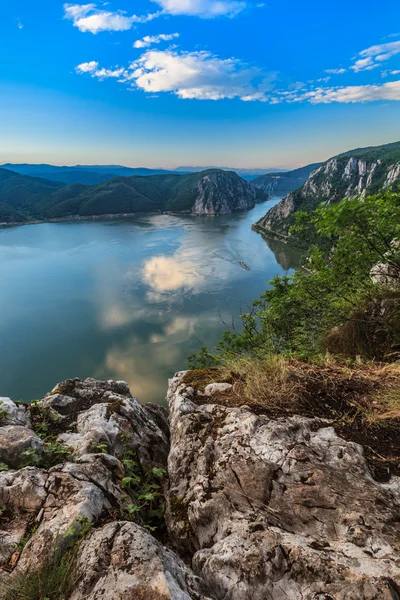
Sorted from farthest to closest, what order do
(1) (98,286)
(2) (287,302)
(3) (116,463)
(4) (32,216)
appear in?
(4) (32,216)
(1) (98,286)
(2) (287,302)
(3) (116,463)

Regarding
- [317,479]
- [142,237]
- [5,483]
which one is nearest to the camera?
[317,479]

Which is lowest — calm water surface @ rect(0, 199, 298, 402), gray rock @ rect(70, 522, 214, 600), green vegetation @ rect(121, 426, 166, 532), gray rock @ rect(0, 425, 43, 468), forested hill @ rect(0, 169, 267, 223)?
calm water surface @ rect(0, 199, 298, 402)

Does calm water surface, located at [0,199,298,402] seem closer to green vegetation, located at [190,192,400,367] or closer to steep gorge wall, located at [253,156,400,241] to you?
green vegetation, located at [190,192,400,367]

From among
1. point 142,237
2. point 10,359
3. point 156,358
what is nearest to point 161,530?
point 156,358

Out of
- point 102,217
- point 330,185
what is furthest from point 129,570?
point 102,217

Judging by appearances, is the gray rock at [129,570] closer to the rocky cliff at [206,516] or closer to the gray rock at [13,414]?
the rocky cliff at [206,516]

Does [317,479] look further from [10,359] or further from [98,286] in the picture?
[98,286]

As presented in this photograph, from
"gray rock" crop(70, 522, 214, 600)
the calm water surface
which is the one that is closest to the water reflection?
the calm water surface
